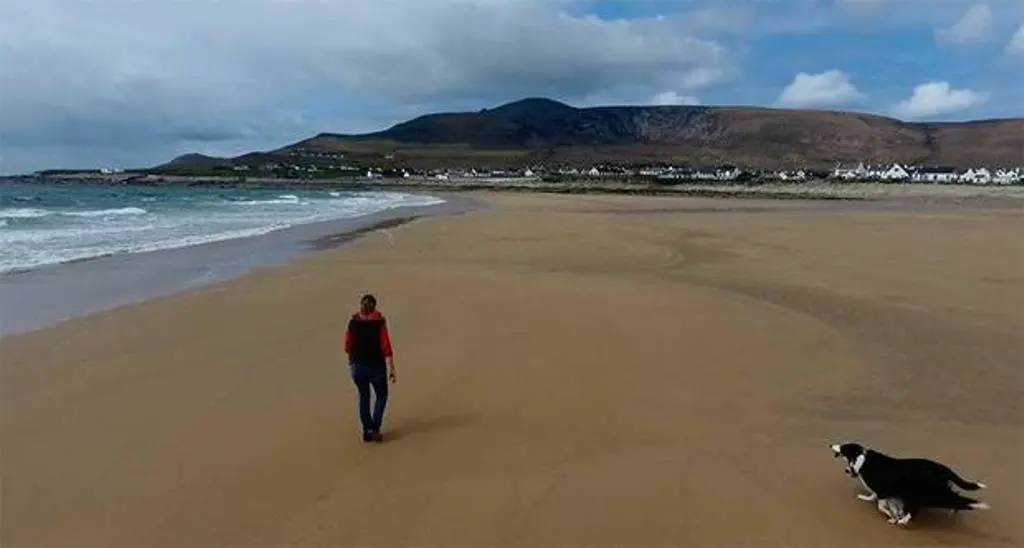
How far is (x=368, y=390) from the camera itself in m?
7.03

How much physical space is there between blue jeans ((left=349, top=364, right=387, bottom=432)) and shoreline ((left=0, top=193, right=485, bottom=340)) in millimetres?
6580

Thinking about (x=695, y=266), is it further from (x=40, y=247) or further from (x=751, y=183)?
(x=751, y=183)

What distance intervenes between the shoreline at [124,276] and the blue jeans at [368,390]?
6.58 m

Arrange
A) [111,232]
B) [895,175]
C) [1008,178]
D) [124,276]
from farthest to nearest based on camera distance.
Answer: [895,175]
[1008,178]
[111,232]
[124,276]

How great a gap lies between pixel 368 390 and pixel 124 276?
1276cm

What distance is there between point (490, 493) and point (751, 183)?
3210 inches

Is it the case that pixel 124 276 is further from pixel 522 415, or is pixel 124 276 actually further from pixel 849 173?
pixel 849 173

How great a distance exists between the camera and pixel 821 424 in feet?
24.1

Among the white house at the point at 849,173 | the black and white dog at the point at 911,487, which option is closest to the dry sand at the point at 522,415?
the black and white dog at the point at 911,487

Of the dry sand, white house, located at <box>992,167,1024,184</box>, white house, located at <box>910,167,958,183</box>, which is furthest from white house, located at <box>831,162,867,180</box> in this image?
the dry sand

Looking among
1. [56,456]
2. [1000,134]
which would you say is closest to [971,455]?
[56,456]

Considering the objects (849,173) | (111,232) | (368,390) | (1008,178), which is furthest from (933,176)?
(368,390)

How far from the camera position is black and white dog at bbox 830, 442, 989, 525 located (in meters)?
5.24

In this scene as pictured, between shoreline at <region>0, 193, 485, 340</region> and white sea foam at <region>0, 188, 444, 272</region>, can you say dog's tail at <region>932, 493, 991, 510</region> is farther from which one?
white sea foam at <region>0, 188, 444, 272</region>
